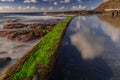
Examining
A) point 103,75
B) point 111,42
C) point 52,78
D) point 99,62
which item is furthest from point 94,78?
Answer: point 111,42

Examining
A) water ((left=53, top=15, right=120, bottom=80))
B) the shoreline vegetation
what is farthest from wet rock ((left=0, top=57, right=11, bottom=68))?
water ((left=53, top=15, right=120, bottom=80))

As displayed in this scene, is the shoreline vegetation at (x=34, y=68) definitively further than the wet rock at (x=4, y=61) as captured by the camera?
No

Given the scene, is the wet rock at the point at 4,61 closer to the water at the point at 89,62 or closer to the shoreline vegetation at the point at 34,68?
the shoreline vegetation at the point at 34,68

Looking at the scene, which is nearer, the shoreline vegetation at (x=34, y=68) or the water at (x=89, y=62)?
the shoreline vegetation at (x=34, y=68)

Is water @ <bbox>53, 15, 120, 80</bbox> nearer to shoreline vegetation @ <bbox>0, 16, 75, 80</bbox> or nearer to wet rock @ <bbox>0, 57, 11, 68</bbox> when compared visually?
shoreline vegetation @ <bbox>0, 16, 75, 80</bbox>

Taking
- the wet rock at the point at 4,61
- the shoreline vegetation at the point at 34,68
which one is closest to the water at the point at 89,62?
the shoreline vegetation at the point at 34,68

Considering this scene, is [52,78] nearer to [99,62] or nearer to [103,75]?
[103,75]

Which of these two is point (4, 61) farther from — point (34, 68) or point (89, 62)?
point (89, 62)

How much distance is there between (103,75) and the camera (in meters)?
17.0

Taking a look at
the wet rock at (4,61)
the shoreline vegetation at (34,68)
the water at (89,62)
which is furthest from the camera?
the wet rock at (4,61)

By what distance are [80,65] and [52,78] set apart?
3.81m

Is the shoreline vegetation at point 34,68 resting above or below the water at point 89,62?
above

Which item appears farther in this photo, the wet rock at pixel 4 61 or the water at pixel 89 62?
the wet rock at pixel 4 61

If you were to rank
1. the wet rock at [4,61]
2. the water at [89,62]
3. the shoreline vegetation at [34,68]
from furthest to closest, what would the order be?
1. the wet rock at [4,61]
2. the water at [89,62]
3. the shoreline vegetation at [34,68]
